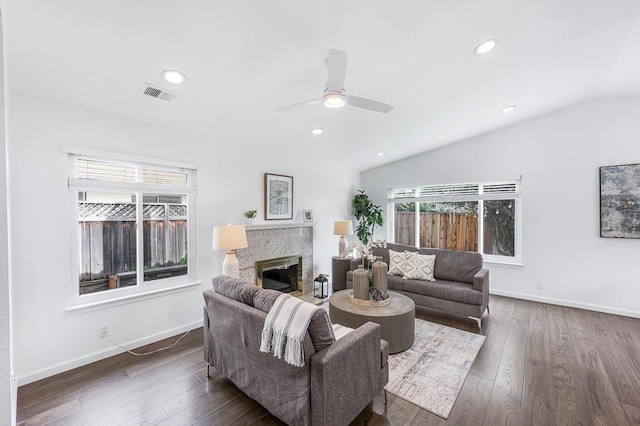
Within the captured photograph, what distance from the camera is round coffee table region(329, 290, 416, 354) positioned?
277 centimetres

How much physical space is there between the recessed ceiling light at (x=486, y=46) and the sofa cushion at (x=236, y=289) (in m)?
2.73

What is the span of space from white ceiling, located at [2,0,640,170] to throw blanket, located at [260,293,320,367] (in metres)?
1.86

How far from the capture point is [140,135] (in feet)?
9.77

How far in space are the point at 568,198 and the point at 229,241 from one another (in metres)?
5.00

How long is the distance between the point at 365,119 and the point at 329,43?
1.63 metres

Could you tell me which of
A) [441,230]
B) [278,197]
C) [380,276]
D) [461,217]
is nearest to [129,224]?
[278,197]

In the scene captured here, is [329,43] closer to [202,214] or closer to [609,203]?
[202,214]

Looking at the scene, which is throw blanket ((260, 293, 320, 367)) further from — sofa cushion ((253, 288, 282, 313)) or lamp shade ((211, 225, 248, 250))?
lamp shade ((211, 225, 248, 250))

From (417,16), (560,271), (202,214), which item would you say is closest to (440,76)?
(417,16)

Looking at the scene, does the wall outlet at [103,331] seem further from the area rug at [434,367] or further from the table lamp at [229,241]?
the area rug at [434,367]

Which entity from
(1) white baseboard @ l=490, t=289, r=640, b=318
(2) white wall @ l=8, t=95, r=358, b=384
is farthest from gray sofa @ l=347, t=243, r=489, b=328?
(2) white wall @ l=8, t=95, r=358, b=384

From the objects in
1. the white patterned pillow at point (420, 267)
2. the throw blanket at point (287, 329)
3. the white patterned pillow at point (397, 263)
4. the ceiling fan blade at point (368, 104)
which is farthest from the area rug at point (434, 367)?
the ceiling fan blade at point (368, 104)

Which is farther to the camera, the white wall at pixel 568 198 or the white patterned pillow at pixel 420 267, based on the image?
the white patterned pillow at pixel 420 267

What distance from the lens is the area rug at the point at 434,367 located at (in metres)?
2.18
